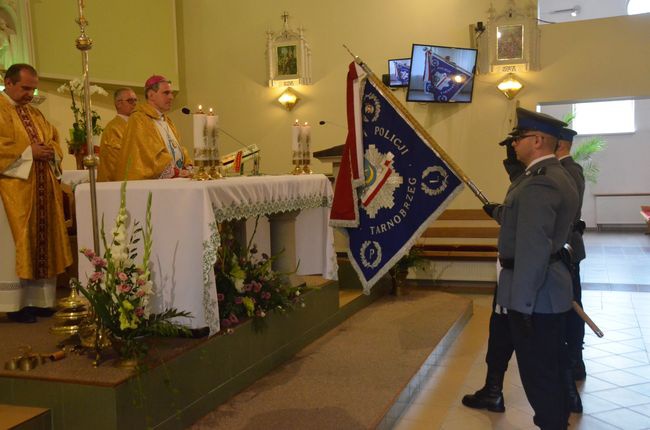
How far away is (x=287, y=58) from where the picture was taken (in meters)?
8.48

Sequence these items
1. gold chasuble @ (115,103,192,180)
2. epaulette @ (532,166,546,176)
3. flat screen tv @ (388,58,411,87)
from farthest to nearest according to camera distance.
Answer: flat screen tv @ (388,58,411,87) < gold chasuble @ (115,103,192,180) < epaulette @ (532,166,546,176)

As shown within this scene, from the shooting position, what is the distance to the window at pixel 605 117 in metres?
14.0

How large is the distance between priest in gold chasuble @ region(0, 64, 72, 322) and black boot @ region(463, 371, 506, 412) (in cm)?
283

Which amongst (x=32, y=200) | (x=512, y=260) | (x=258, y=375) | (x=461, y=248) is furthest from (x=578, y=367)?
(x=32, y=200)

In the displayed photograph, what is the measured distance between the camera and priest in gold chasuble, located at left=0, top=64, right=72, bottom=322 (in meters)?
3.85

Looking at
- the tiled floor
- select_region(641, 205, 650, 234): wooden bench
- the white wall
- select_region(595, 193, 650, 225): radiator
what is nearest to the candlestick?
the tiled floor

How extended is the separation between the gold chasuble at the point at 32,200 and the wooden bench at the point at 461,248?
4131mm

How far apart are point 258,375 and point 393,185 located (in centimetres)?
145

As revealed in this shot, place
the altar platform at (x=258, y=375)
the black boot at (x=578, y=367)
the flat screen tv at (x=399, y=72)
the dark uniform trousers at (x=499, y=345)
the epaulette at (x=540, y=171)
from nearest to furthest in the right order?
the altar platform at (x=258, y=375), the epaulette at (x=540, y=171), the dark uniform trousers at (x=499, y=345), the black boot at (x=578, y=367), the flat screen tv at (x=399, y=72)

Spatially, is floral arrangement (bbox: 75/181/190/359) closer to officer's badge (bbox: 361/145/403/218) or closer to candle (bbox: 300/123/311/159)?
officer's badge (bbox: 361/145/403/218)

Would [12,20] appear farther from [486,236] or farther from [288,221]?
[486,236]

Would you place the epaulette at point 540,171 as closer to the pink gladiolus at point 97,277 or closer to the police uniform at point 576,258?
the police uniform at point 576,258

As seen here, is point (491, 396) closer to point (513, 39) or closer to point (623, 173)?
point (513, 39)

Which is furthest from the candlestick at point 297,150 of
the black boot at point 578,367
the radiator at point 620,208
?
the radiator at point 620,208
